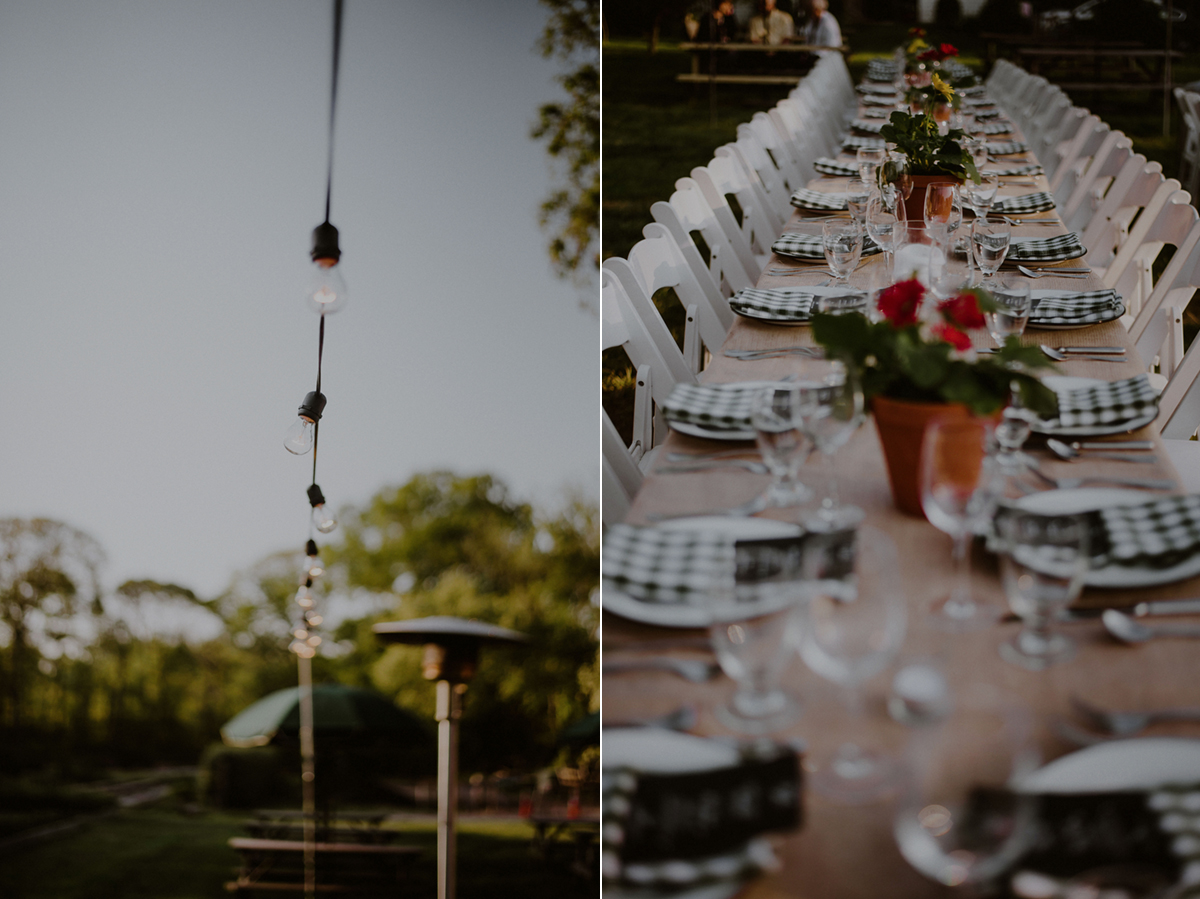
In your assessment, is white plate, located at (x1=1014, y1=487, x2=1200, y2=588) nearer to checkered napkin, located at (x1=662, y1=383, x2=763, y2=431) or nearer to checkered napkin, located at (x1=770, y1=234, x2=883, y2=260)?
checkered napkin, located at (x1=662, y1=383, x2=763, y2=431)

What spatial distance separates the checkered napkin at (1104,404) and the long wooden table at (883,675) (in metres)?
0.10

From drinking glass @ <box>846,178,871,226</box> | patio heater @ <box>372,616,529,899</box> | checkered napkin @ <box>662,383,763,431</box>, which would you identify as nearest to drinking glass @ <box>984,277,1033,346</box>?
checkered napkin @ <box>662,383,763,431</box>

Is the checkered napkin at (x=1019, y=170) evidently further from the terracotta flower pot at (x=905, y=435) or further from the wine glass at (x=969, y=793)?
the wine glass at (x=969, y=793)

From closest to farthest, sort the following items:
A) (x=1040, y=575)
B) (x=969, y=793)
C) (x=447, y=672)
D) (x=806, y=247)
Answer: (x=969, y=793), (x=1040, y=575), (x=806, y=247), (x=447, y=672)

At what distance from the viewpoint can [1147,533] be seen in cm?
127

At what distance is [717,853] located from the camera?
84cm

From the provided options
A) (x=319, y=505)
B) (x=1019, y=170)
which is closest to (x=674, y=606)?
(x=319, y=505)

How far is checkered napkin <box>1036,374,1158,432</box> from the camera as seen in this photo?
1.65 m

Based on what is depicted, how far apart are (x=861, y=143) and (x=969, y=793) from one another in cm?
485

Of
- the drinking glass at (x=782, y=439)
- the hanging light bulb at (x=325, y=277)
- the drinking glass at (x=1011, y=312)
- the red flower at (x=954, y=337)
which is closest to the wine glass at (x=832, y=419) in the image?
the drinking glass at (x=782, y=439)

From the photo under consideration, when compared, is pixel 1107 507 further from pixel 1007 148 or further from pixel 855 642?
pixel 1007 148

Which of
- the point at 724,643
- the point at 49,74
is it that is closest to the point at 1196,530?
the point at 724,643

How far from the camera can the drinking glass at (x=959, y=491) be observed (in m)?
1.16

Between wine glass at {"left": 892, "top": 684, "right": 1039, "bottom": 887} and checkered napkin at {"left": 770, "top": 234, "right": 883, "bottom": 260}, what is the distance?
199cm
